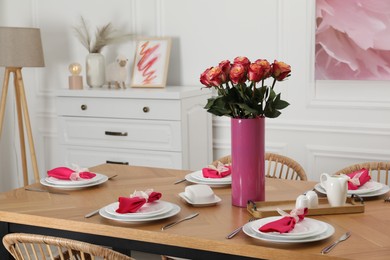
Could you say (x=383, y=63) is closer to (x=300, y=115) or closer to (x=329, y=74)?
(x=329, y=74)

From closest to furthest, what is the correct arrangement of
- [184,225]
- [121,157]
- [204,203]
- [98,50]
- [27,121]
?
[184,225], [204,203], [121,157], [98,50], [27,121]

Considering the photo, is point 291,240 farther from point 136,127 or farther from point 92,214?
point 136,127

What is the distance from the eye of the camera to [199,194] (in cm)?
247

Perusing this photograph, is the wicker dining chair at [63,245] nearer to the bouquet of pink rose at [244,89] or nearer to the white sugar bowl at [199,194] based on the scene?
the white sugar bowl at [199,194]

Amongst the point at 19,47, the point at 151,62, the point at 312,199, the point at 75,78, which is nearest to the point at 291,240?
the point at 312,199

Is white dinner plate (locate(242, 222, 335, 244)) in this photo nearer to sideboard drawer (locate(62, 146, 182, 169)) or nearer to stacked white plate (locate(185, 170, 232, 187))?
stacked white plate (locate(185, 170, 232, 187))

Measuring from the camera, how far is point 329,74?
4020mm

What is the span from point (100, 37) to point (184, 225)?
2658mm

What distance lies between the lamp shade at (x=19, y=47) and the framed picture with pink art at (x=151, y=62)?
0.71m

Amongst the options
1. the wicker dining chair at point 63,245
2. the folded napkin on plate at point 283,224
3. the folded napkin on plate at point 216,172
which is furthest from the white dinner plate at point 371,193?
the wicker dining chair at point 63,245

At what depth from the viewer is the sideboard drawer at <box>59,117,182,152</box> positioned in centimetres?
409

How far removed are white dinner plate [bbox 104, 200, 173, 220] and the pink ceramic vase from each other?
0.28 meters

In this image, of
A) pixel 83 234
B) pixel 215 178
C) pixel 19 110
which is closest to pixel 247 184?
pixel 215 178

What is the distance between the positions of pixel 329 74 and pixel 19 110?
2.36 meters
